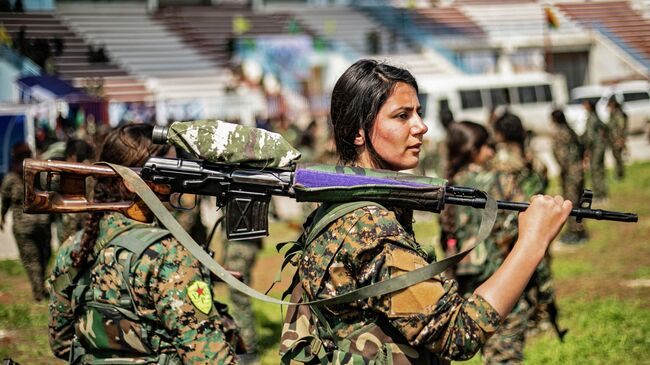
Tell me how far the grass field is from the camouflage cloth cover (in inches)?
67.7

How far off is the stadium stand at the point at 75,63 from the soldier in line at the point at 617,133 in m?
15.7

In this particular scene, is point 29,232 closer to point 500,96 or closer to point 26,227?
point 26,227

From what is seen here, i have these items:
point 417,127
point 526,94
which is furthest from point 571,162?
point 526,94

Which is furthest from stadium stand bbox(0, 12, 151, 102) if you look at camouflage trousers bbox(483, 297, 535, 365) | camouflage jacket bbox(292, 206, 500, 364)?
camouflage jacket bbox(292, 206, 500, 364)

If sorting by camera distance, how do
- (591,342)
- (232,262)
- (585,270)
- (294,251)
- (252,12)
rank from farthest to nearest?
(252,12) < (585,270) < (232,262) < (591,342) < (294,251)

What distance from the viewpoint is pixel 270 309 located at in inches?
353

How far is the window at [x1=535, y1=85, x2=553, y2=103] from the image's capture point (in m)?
27.2

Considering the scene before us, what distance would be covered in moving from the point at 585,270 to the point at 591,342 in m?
3.37

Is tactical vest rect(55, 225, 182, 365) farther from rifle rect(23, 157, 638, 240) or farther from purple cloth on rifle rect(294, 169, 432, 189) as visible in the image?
purple cloth on rifle rect(294, 169, 432, 189)

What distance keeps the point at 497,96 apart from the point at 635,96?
4769mm

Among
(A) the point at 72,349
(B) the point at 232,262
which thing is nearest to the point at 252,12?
(B) the point at 232,262

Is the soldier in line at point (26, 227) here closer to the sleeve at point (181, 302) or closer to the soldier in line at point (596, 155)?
the sleeve at point (181, 302)

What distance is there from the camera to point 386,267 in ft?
8.31

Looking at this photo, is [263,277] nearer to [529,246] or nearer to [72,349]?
[72,349]
